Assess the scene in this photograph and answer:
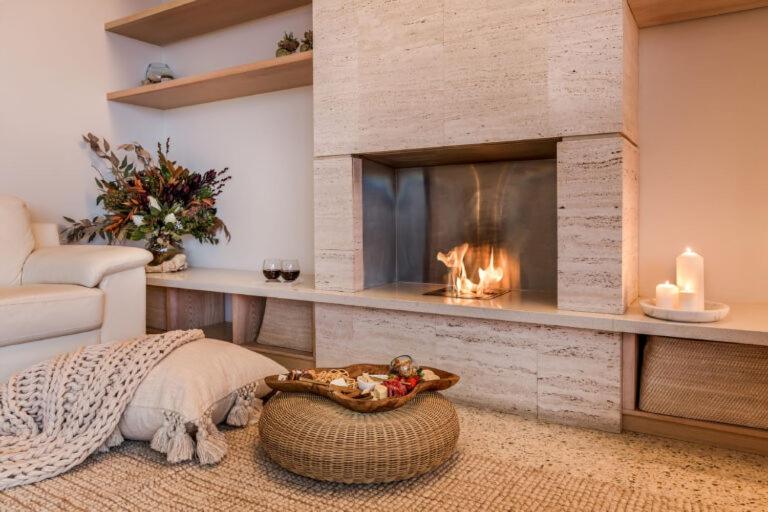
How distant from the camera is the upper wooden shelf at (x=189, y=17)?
3088 millimetres

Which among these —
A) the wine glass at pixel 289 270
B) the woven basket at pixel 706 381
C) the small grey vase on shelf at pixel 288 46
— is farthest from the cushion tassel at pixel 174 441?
the small grey vase on shelf at pixel 288 46

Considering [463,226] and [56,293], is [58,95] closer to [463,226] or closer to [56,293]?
[56,293]

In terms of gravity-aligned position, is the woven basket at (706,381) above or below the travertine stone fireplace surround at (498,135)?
below

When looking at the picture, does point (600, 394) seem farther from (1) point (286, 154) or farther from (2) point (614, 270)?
(1) point (286, 154)

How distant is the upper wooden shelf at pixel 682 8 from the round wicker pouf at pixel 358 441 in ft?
5.33

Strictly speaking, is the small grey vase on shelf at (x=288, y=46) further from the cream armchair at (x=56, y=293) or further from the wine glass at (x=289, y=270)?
the cream armchair at (x=56, y=293)

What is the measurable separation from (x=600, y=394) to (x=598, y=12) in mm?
1321

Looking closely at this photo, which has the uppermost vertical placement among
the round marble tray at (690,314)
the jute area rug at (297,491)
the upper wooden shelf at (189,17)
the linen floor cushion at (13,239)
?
the upper wooden shelf at (189,17)

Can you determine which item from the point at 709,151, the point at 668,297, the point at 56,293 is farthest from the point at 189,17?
the point at 668,297

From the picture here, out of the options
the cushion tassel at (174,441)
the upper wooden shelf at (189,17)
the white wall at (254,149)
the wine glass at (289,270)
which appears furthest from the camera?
the white wall at (254,149)

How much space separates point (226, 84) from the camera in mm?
3131

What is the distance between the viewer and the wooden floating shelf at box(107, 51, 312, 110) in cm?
279

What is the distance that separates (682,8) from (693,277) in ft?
3.30

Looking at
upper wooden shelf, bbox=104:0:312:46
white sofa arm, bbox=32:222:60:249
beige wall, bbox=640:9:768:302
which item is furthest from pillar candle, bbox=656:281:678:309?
white sofa arm, bbox=32:222:60:249
